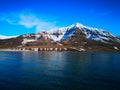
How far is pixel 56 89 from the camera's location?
46406 millimetres

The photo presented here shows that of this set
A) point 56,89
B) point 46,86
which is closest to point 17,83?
point 46,86

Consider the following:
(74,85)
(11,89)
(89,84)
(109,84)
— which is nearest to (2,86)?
(11,89)

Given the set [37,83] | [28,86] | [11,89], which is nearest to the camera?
[11,89]

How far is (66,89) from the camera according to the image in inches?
1838

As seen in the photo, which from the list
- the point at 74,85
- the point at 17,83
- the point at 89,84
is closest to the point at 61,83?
the point at 74,85

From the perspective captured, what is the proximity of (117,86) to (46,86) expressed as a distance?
740 inches

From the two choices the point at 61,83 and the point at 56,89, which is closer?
the point at 56,89

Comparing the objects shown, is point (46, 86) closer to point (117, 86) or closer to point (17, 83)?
point (17, 83)

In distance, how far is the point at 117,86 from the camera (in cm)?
5050

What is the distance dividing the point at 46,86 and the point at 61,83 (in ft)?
18.5

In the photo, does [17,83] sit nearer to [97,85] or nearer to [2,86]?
[2,86]

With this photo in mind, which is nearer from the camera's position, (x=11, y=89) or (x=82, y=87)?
(x=11, y=89)

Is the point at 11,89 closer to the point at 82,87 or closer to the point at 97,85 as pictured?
the point at 82,87

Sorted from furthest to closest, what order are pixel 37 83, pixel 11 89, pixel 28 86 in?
pixel 37 83
pixel 28 86
pixel 11 89
